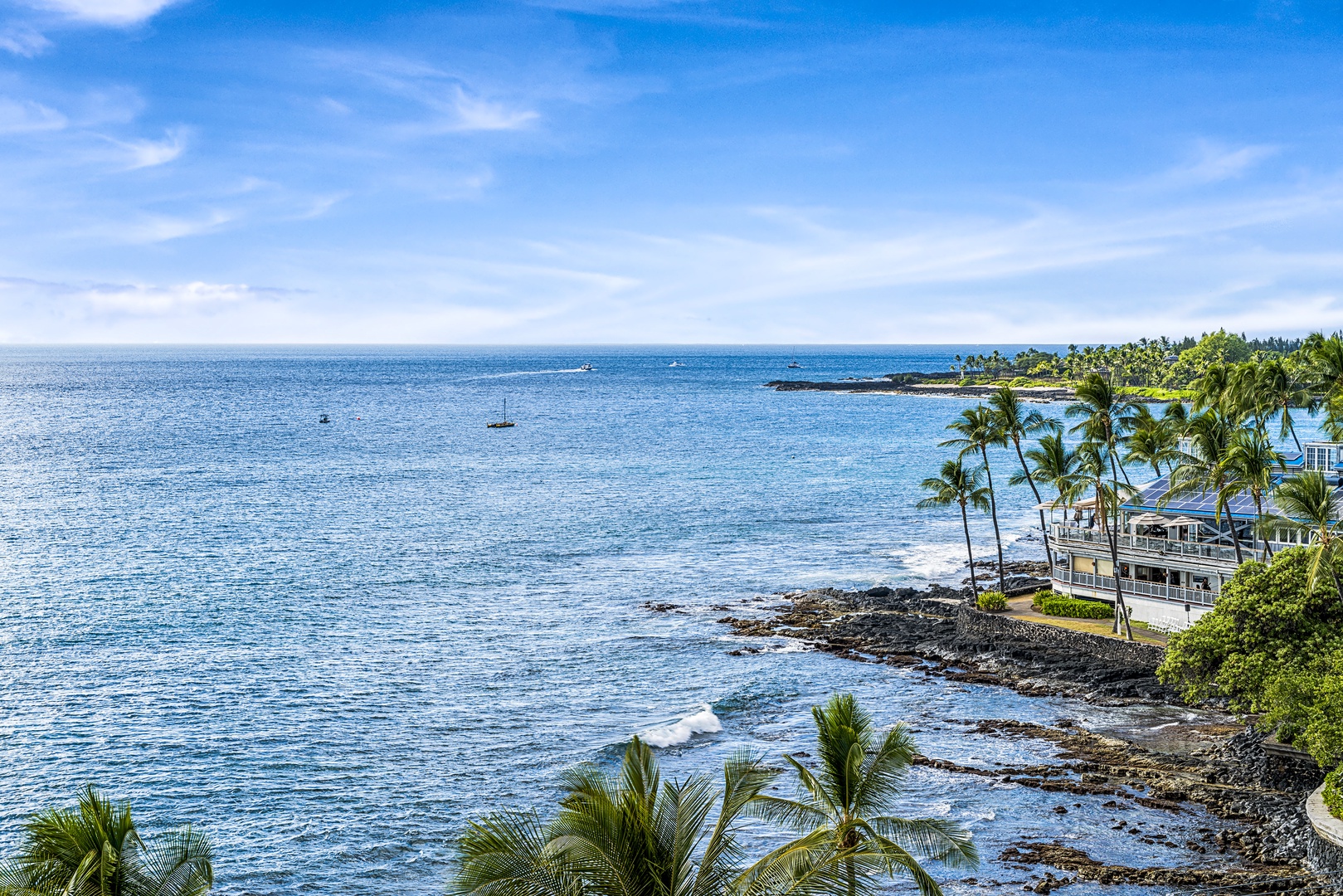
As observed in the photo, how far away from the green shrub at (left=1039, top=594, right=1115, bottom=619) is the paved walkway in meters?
0.24

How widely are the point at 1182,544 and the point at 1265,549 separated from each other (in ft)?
11.0

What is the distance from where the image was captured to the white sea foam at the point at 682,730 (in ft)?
128

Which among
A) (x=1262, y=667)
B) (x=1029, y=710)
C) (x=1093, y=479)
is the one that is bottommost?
(x=1029, y=710)

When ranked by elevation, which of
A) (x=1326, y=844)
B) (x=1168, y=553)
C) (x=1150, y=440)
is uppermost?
(x=1150, y=440)

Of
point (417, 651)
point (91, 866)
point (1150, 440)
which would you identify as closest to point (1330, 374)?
point (1150, 440)

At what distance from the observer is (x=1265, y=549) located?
4653cm

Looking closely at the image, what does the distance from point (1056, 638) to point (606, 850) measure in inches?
1550

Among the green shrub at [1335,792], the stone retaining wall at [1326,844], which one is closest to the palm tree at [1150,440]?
the green shrub at [1335,792]

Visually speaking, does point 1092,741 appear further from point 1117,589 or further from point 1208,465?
point 1208,465

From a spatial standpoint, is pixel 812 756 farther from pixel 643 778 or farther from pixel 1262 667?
pixel 643 778

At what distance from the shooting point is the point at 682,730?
39906mm

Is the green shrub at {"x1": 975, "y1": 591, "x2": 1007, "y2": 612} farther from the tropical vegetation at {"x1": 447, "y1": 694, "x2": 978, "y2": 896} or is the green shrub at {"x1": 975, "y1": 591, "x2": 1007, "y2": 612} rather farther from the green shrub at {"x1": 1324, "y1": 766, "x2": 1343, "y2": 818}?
the tropical vegetation at {"x1": 447, "y1": 694, "x2": 978, "y2": 896}

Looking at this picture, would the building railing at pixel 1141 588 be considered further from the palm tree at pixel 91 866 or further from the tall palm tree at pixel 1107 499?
the palm tree at pixel 91 866

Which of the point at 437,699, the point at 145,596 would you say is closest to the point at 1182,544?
the point at 437,699
